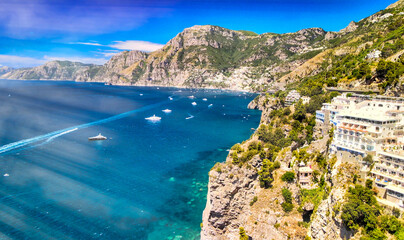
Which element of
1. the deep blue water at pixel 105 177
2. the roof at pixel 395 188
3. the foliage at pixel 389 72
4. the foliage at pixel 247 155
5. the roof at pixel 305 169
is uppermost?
the foliage at pixel 389 72

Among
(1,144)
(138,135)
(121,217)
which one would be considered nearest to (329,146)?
(121,217)

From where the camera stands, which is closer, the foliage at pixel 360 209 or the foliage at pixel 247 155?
the foliage at pixel 360 209

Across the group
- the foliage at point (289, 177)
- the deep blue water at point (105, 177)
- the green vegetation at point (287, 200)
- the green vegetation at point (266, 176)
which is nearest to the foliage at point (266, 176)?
the green vegetation at point (266, 176)

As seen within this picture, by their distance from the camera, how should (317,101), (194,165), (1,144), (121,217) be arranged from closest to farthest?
(121,217), (317,101), (194,165), (1,144)

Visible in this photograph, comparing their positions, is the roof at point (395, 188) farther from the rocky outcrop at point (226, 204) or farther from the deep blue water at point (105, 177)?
the deep blue water at point (105, 177)

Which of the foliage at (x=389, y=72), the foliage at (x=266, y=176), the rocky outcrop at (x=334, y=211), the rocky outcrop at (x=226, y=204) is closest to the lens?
the rocky outcrop at (x=334, y=211)

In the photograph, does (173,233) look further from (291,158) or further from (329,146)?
(329,146)
